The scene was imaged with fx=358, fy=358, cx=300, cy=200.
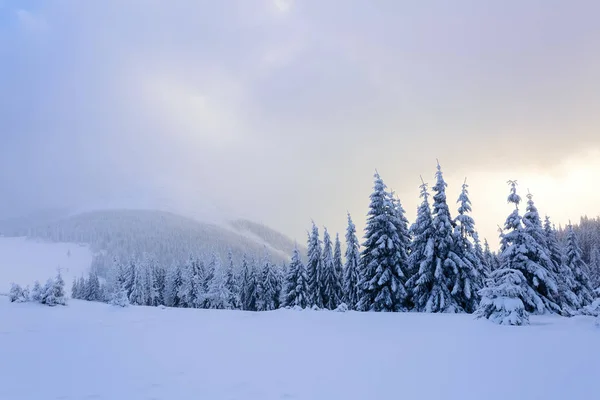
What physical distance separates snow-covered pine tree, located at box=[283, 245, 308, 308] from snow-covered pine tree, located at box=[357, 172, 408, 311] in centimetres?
1776

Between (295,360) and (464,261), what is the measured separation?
21.4 meters

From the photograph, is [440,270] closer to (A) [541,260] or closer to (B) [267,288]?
(A) [541,260]

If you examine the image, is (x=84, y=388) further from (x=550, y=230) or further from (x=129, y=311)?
(x=550, y=230)

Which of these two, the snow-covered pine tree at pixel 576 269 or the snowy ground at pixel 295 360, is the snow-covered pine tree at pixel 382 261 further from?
the snow-covered pine tree at pixel 576 269

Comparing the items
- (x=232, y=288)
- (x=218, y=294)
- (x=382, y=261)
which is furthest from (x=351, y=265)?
(x=232, y=288)

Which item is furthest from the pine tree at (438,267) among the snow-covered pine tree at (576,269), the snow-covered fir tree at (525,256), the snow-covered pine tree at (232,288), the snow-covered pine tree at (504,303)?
the snow-covered pine tree at (232,288)

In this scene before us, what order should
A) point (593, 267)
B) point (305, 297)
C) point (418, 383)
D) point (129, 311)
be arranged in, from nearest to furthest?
point (418, 383) < point (129, 311) < point (305, 297) < point (593, 267)

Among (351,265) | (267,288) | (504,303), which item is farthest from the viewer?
(267,288)

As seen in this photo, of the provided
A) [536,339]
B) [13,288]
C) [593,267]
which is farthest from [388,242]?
[593,267]

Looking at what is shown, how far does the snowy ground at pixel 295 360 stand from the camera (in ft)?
22.0

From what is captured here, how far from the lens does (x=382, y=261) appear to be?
28297mm

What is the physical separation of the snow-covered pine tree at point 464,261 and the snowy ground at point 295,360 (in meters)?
12.0

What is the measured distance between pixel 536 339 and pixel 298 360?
23.6 feet

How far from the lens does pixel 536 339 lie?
10.6 metres
